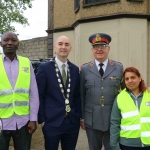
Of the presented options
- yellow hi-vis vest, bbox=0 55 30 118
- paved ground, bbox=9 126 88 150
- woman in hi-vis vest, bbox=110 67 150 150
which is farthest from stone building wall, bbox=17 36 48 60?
woman in hi-vis vest, bbox=110 67 150 150

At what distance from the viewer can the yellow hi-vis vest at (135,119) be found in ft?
9.41

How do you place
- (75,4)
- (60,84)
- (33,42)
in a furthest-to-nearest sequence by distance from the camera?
(33,42)
(75,4)
(60,84)

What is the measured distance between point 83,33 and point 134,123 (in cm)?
789

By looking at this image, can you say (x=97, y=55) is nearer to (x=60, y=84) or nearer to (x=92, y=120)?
(x=60, y=84)

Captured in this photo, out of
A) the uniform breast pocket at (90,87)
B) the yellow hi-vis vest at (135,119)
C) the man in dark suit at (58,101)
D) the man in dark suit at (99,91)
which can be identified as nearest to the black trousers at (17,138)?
the man in dark suit at (58,101)

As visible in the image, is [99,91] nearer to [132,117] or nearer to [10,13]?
[132,117]

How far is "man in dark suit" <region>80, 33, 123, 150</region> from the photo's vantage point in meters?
3.43

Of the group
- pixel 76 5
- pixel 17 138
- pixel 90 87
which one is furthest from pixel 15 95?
pixel 76 5

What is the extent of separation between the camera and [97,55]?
3.53 metres

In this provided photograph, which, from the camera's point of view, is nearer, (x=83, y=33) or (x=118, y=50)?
(x=118, y=50)

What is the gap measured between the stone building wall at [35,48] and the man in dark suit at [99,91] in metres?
11.4

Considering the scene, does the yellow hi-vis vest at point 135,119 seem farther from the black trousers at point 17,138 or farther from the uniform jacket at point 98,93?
the black trousers at point 17,138

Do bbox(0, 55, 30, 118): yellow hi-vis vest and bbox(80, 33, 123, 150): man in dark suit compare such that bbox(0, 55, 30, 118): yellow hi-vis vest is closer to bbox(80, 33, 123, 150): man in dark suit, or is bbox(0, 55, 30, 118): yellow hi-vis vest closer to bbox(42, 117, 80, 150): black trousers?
bbox(42, 117, 80, 150): black trousers

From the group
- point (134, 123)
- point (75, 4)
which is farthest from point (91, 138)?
point (75, 4)
